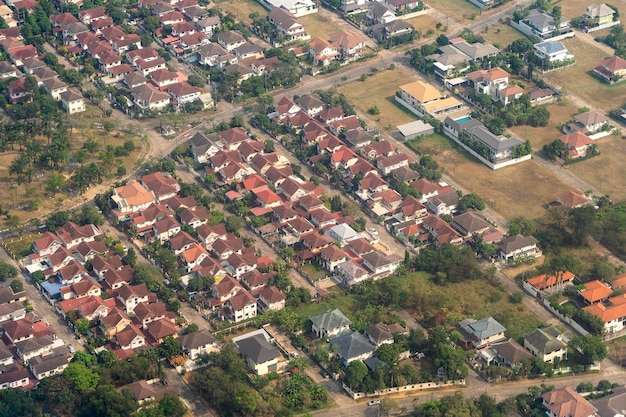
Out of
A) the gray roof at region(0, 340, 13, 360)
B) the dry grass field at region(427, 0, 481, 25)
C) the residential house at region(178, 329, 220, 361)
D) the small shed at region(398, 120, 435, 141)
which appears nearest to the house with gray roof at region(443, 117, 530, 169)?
the small shed at region(398, 120, 435, 141)

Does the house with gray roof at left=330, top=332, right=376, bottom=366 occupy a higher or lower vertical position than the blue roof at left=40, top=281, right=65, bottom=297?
higher

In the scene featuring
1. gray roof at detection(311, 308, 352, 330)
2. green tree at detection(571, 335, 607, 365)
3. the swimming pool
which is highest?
green tree at detection(571, 335, 607, 365)

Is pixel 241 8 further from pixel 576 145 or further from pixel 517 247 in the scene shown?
pixel 517 247

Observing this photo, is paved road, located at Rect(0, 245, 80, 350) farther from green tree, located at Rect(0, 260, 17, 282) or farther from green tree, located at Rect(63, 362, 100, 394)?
green tree, located at Rect(63, 362, 100, 394)

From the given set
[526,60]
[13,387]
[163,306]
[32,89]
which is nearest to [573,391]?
[163,306]

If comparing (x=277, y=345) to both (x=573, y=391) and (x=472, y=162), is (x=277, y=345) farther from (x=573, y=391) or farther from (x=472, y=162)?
(x=472, y=162)

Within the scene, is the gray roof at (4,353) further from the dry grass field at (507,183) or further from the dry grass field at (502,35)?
the dry grass field at (502,35)

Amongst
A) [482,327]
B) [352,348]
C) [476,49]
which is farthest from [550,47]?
[352,348]
